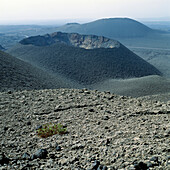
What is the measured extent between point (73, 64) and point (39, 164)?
58.6 feet

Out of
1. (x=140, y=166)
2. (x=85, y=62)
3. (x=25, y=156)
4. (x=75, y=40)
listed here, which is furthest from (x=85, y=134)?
(x=75, y=40)

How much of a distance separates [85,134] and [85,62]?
17358 mm

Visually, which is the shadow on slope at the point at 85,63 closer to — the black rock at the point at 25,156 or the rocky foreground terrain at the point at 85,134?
the rocky foreground terrain at the point at 85,134

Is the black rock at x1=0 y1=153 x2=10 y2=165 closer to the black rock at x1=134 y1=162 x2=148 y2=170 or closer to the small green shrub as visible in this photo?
the small green shrub

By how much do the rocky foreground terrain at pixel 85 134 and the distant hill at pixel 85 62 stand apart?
1162 cm

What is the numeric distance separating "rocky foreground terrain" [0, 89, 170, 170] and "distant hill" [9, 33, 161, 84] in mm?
11624

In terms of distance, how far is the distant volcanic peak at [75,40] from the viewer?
30.9 m

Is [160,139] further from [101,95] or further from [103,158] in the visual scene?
[101,95]

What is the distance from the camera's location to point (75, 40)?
117 feet

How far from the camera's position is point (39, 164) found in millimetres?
3143

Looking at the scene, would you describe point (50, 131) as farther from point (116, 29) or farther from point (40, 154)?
point (116, 29)

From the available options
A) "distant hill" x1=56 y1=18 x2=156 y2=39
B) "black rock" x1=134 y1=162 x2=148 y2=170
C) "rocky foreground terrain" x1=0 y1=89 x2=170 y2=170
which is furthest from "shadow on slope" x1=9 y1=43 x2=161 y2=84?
"distant hill" x1=56 y1=18 x2=156 y2=39

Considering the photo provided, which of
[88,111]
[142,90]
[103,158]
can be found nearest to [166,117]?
[88,111]

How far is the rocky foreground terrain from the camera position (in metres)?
3.09
